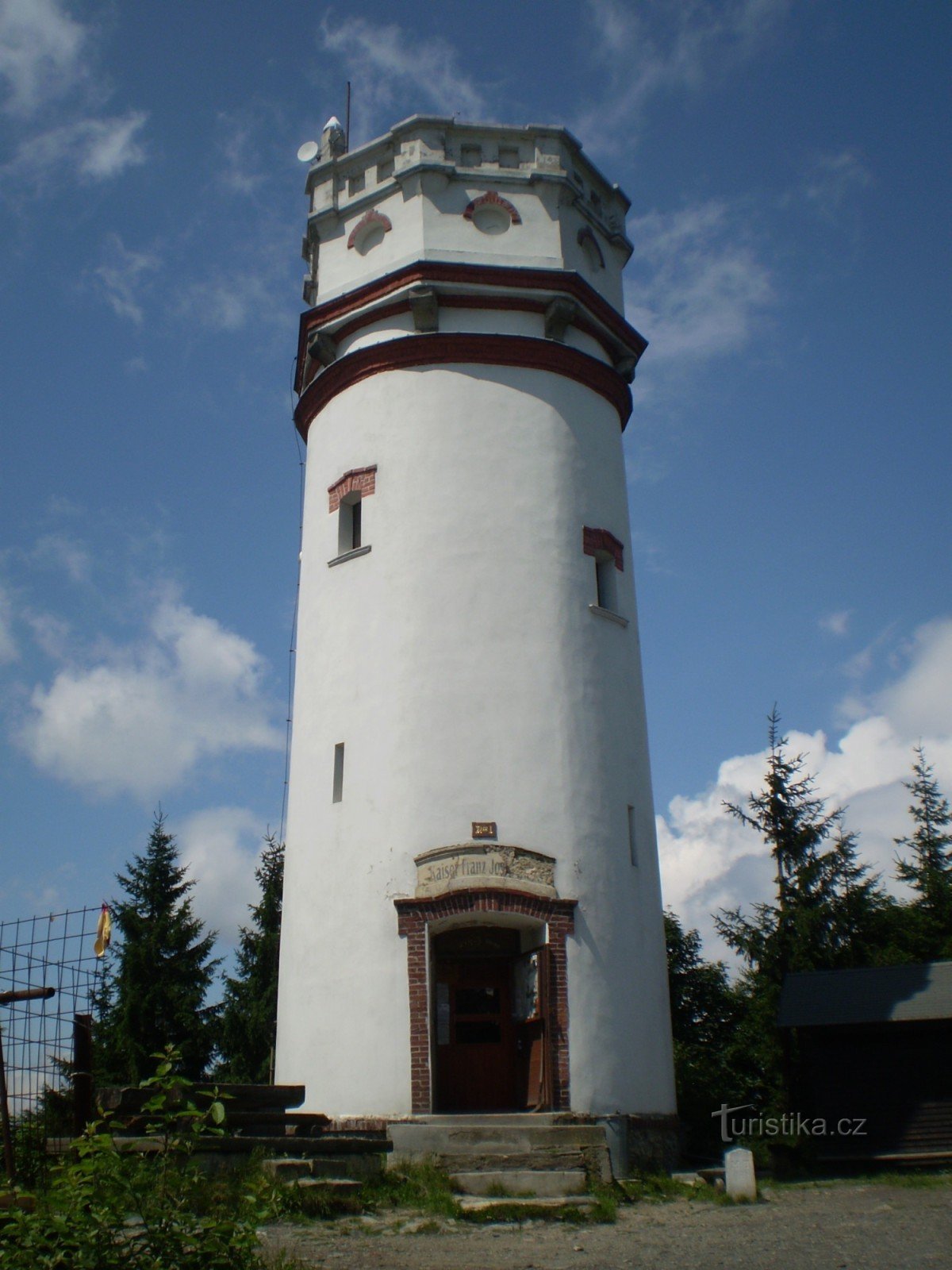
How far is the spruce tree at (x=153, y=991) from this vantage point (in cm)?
2156

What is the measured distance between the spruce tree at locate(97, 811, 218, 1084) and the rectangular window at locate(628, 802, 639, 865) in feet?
35.3

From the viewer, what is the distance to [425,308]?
1678 centimetres

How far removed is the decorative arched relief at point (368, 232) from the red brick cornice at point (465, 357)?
2266 mm

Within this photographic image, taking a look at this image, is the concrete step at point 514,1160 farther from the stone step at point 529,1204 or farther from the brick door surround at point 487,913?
the brick door surround at point 487,913

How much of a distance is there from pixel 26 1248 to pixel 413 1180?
6463 millimetres

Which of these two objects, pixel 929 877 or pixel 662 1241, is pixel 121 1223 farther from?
pixel 929 877

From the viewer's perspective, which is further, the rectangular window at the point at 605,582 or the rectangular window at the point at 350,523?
the rectangular window at the point at 350,523

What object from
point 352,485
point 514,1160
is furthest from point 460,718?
point 514,1160

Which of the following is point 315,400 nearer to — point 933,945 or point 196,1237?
point 196,1237

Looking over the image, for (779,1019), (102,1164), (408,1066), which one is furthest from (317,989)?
(102,1164)

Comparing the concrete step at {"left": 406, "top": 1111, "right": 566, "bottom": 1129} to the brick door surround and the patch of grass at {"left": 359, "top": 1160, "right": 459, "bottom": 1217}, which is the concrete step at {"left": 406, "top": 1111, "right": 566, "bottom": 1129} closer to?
the brick door surround

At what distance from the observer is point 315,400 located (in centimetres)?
1798

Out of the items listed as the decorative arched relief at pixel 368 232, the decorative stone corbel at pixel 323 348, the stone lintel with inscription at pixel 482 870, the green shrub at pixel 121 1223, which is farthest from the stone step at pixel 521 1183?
the decorative arched relief at pixel 368 232

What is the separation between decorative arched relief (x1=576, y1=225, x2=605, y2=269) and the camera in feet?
61.3
